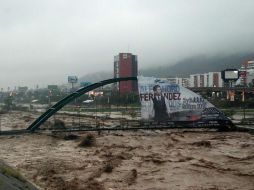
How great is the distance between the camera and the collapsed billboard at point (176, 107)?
45.6 m

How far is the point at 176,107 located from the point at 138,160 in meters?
17.8

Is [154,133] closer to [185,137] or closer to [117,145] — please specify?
[185,137]

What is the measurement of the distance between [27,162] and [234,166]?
13.2 meters

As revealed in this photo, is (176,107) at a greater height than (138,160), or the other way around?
(176,107)

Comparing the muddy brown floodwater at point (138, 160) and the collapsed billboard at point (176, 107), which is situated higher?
the collapsed billboard at point (176, 107)

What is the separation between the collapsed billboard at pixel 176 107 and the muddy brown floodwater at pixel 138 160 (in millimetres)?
1703

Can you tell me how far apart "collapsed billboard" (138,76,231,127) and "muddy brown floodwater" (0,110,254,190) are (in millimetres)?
1703

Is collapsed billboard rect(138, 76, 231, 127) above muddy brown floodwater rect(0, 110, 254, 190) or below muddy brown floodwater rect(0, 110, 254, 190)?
above

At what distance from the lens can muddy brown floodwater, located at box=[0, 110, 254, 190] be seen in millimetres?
21484

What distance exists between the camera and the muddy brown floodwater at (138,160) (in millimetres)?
21484

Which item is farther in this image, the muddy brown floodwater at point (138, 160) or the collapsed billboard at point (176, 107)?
the collapsed billboard at point (176, 107)

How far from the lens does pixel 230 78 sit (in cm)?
7406

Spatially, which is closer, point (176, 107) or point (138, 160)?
point (138, 160)

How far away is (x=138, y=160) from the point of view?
2898 cm
